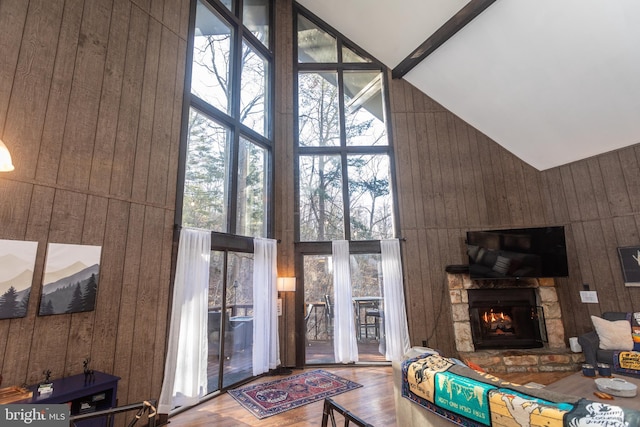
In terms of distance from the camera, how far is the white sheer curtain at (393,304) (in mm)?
5641

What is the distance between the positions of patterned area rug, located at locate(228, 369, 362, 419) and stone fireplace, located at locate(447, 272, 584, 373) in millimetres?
2386

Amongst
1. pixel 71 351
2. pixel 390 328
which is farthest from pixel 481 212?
pixel 71 351

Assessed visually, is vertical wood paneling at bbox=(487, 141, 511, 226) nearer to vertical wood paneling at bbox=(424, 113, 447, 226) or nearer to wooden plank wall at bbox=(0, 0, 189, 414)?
vertical wood paneling at bbox=(424, 113, 447, 226)

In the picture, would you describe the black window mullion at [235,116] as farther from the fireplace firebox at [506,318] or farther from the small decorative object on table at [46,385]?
the fireplace firebox at [506,318]

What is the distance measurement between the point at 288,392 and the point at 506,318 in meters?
4.18

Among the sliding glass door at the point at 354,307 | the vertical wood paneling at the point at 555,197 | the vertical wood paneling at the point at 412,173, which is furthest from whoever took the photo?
the vertical wood paneling at the point at 412,173

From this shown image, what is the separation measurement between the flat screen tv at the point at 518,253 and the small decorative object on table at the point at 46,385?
19.4 feet

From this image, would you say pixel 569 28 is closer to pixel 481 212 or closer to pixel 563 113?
pixel 563 113

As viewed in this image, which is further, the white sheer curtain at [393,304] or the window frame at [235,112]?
the white sheer curtain at [393,304]

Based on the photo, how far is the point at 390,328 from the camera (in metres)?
5.71

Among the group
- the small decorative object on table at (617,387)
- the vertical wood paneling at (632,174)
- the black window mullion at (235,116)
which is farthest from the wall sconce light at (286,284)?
the vertical wood paneling at (632,174)

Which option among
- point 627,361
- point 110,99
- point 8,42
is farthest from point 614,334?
point 8,42

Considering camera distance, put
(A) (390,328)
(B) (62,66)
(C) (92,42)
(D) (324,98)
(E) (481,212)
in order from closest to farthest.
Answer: (B) (62,66) → (C) (92,42) → (A) (390,328) → (E) (481,212) → (D) (324,98)

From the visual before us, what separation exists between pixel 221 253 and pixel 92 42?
3059mm
